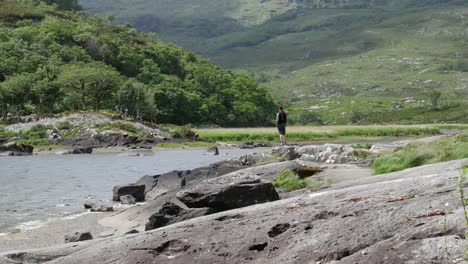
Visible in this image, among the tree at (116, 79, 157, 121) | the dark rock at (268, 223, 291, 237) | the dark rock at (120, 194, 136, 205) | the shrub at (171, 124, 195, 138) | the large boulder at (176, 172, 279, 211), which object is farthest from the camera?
the tree at (116, 79, 157, 121)

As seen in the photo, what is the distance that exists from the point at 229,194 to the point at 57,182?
36694 millimetres

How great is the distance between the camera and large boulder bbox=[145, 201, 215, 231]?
60.1 feet

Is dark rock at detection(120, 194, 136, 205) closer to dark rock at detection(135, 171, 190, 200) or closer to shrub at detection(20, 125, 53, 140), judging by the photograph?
dark rock at detection(135, 171, 190, 200)

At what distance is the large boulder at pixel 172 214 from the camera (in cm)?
1831

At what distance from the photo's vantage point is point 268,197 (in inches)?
760

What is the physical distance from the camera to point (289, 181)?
25.5 meters

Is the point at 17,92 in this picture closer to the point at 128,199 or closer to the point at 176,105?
the point at 176,105

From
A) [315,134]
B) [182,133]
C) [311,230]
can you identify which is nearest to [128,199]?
[311,230]

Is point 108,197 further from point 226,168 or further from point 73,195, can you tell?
point 226,168

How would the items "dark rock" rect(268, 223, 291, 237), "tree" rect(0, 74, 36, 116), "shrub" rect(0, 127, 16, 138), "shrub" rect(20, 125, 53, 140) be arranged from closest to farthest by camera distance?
"dark rock" rect(268, 223, 291, 237)
"shrub" rect(20, 125, 53, 140)
"shrub" rect(0, 127, 16, 138)
"tree" rect(0, 74, 36, 116)

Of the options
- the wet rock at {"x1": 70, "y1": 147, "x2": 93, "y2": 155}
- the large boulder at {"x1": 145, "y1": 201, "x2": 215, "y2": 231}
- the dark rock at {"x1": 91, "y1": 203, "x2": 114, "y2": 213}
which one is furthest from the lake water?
the wet rock at {"x1": 70, "y1": 147, "x2": 93, "y2": 155}

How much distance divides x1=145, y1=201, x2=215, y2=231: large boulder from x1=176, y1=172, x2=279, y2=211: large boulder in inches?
16.3

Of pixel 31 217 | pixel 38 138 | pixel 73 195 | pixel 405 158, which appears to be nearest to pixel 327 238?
pixel 405 158

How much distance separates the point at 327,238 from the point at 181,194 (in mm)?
9086
